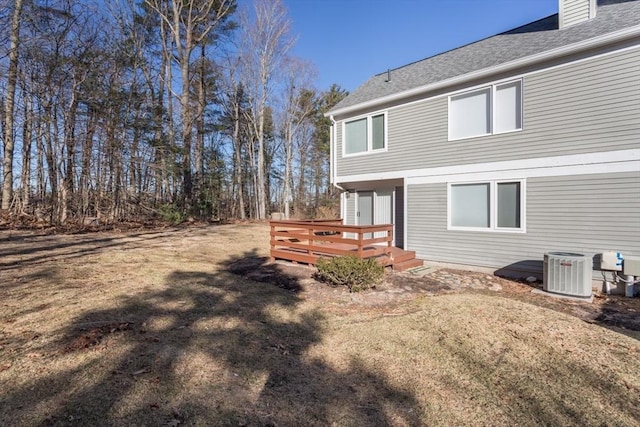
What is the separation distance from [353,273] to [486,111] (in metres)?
5.18

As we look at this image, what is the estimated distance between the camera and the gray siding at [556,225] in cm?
594

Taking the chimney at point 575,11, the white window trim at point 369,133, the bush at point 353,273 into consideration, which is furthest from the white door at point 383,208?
the chimney at point 575,11

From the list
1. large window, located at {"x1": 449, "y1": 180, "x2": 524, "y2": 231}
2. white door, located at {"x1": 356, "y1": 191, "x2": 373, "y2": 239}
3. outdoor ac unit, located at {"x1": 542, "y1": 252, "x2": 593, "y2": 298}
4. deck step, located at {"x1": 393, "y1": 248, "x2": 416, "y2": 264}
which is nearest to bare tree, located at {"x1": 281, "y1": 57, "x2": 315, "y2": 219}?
white door, located at {"x1": 356, "y1": 191, "x2": 373, "y2": 239}

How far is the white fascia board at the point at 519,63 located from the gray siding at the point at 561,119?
278 millimetres

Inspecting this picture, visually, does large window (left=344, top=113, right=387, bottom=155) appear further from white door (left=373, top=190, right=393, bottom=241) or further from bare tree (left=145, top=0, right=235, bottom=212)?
bare tree (left=145, top=0, right=235, bottom=212)

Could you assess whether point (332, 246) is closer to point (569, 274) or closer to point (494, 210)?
point (494, 210)

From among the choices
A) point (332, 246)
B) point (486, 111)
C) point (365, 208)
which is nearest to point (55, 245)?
point (332, 246)

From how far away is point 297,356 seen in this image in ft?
11.8

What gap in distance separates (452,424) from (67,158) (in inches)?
551

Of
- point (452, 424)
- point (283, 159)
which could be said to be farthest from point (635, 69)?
point (283, 159)

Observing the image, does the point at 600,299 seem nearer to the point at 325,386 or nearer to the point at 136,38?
the point at 325,386

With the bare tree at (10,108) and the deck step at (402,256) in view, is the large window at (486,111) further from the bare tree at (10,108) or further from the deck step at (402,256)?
the bare tree at (10,108)

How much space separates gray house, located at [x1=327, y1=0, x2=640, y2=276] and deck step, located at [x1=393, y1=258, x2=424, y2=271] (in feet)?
1.31

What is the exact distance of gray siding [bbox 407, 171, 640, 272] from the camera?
5.94 m
